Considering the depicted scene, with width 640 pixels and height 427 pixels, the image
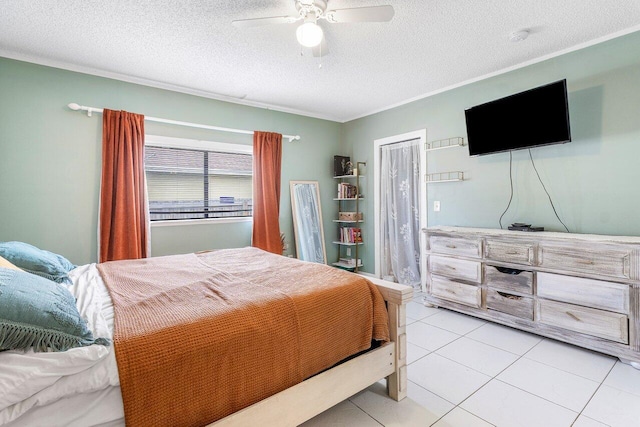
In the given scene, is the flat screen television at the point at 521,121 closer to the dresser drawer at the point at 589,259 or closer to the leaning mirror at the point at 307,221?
the dresser drawer at the point at 589,259

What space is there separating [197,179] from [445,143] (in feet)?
9.98

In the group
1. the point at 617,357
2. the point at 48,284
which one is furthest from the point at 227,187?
the point at 617,357

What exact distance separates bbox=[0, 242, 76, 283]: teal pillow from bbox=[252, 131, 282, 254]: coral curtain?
88.0 inches

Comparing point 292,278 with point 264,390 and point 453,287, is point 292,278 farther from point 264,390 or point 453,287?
point 453,287

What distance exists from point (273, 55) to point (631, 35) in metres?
2.92

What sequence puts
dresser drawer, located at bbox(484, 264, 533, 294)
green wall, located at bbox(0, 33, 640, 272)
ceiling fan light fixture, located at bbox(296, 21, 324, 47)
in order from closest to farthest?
ceiling fan light fixture, located at bbox(296, 21, 324, 47)
green wall, located at bbox(0, 33, 640, 272)
dresser drawer, located at bbox(484, 264, 533, 294)

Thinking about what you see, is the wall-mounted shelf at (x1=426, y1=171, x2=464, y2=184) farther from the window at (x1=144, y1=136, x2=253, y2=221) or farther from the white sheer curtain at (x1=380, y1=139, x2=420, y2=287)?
the window at (x1=144, y1=136, x2=253, y2=221)

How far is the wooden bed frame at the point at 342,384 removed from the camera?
4.15 feet

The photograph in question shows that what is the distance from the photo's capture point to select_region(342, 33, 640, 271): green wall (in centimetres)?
245

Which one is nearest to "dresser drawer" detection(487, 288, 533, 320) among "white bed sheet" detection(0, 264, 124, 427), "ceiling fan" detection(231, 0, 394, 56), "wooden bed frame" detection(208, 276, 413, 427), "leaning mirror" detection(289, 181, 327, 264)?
"wooden bed frame" detection(208, 276, 413, 427)

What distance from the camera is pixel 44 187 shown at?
2.85 m

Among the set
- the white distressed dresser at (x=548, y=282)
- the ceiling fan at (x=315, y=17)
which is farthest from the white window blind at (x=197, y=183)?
the white distressed dresser at (x=548, y=282)

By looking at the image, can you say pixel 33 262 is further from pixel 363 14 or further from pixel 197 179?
pixel 363 14

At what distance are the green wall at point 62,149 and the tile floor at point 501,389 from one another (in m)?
2.72
